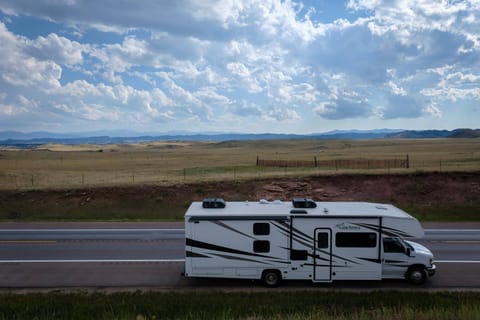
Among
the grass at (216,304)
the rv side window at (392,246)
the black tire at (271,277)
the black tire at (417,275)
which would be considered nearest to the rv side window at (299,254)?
the black tire at (271,277)

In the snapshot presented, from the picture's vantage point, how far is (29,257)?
1853 centimetres

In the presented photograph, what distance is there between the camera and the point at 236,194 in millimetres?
34281

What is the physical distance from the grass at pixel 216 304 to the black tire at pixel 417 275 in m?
1.46

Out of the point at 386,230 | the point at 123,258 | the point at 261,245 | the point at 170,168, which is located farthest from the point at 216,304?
the point at 170,168

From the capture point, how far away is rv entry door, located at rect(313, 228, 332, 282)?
1434cm

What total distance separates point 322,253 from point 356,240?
3.88ft

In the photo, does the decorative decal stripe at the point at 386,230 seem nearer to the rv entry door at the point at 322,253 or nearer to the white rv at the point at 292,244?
the white rv at the point at 292,244

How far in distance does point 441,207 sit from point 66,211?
26821 millimetres

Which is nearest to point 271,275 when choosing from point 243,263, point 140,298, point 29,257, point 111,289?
point 243,263

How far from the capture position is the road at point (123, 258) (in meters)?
15.1

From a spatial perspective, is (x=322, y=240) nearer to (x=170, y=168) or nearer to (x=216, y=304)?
(x=216, y=304)

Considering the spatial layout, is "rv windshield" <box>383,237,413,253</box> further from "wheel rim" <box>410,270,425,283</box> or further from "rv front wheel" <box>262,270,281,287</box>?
"rv front wheel" <box>262,270,281,287</box>

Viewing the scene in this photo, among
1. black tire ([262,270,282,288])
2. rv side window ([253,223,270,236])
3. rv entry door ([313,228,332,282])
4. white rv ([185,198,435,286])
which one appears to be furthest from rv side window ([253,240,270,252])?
rv entry door ([313,228,332,282])

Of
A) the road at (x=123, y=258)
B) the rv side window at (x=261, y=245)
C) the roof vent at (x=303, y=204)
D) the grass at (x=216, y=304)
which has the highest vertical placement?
the roof vent at (x=303, y=204)
